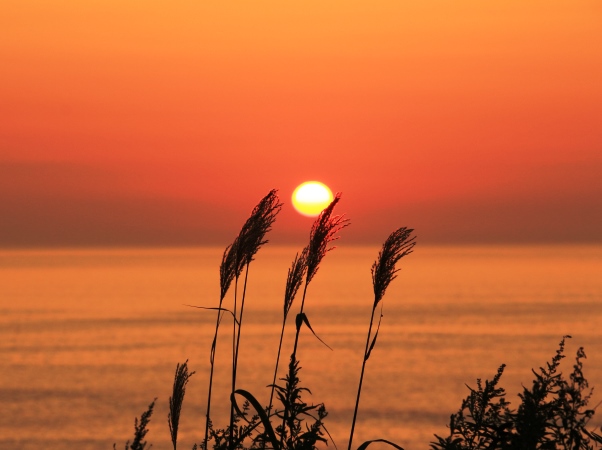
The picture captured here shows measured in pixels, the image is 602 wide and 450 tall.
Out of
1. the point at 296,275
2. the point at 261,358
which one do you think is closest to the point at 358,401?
the point at 296,275

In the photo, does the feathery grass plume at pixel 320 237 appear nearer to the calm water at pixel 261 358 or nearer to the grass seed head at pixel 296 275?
the grass seed head at pixel 296 275

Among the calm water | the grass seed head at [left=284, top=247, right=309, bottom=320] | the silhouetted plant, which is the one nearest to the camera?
the silhouetted plant

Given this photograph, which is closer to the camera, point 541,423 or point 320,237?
point 541,423

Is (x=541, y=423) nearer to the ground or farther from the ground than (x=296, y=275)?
nearer to the ground

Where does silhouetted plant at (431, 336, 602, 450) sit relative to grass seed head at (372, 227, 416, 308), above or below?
below

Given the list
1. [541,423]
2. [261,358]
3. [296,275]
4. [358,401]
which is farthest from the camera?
[261,358]

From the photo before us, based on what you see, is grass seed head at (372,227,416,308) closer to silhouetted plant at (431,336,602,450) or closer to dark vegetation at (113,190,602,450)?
dark vegetation at (113,190,602,450)

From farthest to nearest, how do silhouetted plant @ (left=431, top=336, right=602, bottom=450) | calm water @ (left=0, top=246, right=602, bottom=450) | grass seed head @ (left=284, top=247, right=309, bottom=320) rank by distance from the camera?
calm water @ (left=0, top=246, right=602, bottom=450) → grass seed head @ (left=284, top=247, right=309, bottom=320) → silhouetted plant @ (left=431, top=336, right=602, bottom=450)

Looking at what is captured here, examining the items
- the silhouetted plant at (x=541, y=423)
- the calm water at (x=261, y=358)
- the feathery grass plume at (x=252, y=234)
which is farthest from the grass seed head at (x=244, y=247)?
the calm water at (x=261, y=358)

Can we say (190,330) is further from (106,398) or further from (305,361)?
(106,398)

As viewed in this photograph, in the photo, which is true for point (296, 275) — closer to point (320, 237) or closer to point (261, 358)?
point (320, 237)

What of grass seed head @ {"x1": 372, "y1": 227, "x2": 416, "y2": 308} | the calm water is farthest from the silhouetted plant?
the calm water

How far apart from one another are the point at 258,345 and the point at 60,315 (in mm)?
A: 29540

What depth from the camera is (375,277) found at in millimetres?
5742
